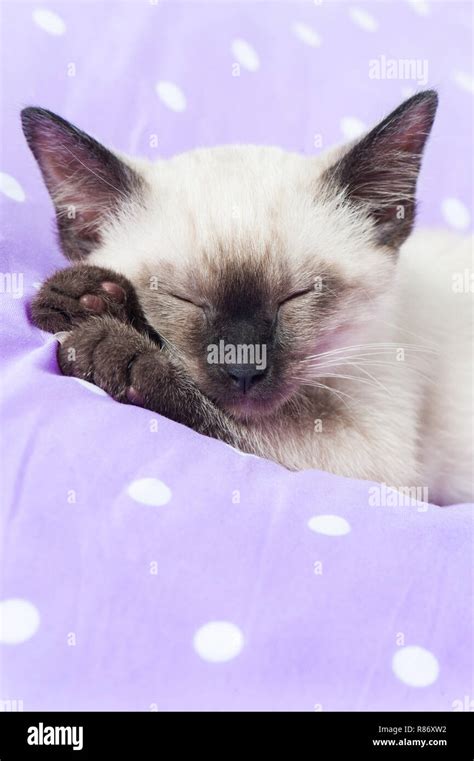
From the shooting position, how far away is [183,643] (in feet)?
3.05

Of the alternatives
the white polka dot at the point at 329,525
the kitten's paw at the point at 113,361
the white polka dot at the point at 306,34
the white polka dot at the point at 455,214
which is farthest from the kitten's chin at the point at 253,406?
the white polka dot at the point at 306,34

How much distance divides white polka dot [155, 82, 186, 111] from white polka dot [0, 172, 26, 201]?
1.82 feet

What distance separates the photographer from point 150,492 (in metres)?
1.06

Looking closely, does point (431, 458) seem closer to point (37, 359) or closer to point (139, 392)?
point (139, 392)

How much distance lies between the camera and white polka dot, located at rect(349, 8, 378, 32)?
2.44m

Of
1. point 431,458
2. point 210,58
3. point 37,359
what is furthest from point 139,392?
point 210,58

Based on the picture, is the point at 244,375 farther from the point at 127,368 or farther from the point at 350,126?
the point at 350,126

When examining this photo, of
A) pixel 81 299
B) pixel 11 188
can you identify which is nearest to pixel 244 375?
pixel 81 299

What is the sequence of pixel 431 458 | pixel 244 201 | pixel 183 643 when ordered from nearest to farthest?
pixel 183 643 < pixel 244 201 < pixel 431 458

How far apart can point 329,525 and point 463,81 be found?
182 centimetres

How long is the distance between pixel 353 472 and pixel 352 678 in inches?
18.4

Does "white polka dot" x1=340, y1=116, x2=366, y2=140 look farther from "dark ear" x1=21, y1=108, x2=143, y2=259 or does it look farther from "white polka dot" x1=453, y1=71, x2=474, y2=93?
"dark ear" x1=21, y1=108, x2=143, y2=259

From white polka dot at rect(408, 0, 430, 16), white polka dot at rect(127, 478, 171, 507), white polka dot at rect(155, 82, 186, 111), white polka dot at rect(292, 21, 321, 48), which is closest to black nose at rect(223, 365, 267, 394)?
white polka dot at rect(127, 478, 171, 507)

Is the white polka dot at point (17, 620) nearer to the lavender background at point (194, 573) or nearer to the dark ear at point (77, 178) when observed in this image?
the lavender background at point (194, 573)
